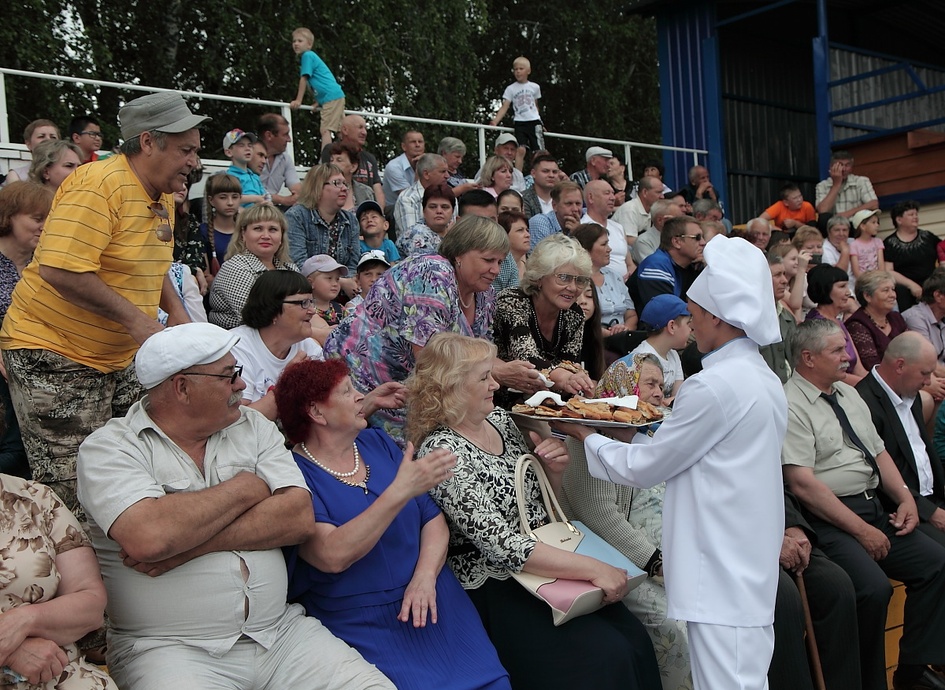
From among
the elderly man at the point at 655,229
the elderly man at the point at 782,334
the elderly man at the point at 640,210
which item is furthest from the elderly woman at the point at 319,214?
the elderly man at the point at 640,210

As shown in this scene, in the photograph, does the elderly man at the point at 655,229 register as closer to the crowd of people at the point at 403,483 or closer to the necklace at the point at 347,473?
the crowd of people at the point at 403,483

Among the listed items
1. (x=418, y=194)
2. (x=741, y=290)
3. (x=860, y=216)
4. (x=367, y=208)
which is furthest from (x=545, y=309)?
(x=860, y=216)

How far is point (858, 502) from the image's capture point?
549 cm

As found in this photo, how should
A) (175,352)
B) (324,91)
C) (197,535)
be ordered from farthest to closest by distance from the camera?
(324,91)
(175,352)
(197,535)

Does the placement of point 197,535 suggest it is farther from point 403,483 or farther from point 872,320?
point 872,320

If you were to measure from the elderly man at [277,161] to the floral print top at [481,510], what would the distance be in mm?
6049

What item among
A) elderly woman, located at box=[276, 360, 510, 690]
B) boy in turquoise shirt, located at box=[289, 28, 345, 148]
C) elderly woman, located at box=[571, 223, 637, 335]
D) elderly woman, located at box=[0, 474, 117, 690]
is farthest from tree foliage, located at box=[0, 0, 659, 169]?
elderly woman, located at box=[0, 474, 117, 690]

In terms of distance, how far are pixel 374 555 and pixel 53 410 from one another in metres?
1.27

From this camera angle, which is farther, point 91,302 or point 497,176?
point 497,176

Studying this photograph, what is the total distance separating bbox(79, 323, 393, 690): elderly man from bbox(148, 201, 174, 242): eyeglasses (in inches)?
25.6

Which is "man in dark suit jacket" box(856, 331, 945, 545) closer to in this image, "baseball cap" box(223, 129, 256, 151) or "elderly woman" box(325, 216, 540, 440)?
"elderly woman" box(325, 216, 540, 440)

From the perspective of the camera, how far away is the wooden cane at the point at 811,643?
4797 mm

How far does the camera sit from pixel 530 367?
15.2ft

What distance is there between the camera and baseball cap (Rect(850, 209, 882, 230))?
12.0m
